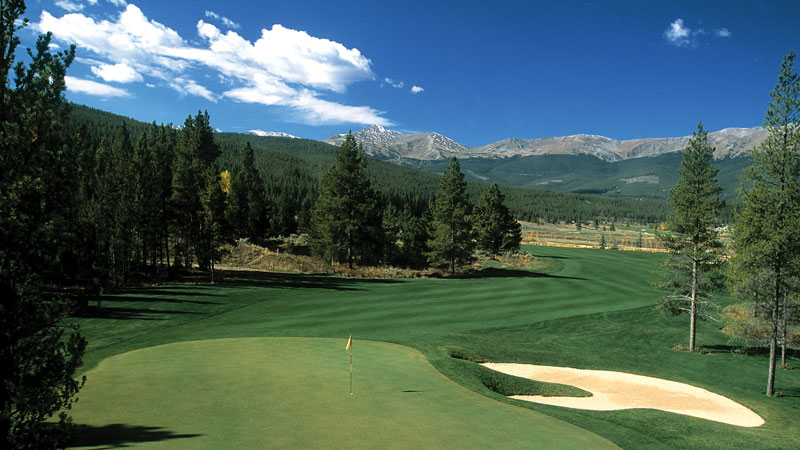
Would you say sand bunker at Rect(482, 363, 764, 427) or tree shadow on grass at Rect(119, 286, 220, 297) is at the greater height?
tree shadow on grass at Rect(119, 286, 220, 297)

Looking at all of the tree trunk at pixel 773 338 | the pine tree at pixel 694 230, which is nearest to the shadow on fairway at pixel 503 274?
the pine tree at pixel 694 230

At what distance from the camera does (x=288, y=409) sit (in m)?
9.23

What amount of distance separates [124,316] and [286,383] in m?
16.9

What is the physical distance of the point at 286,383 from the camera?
11.3m

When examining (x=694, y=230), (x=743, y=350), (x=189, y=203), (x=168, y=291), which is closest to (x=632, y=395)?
(x=694, y=230)

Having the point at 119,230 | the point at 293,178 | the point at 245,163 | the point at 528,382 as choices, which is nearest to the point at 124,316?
the point at 119,230

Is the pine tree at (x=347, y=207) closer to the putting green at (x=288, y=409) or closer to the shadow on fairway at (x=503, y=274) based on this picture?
the shadow on fairway at (x=503, y=274)

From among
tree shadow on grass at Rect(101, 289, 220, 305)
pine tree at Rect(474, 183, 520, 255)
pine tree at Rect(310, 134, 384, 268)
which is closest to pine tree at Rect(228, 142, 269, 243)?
pine tree at Rect(310, 134, 384, 268)

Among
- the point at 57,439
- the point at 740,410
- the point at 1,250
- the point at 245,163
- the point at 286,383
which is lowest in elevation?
the point at 740,410

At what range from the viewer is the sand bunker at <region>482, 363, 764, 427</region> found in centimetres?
1473

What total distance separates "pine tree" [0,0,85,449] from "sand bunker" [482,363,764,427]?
12438mm

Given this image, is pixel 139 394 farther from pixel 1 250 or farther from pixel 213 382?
pixel 1 250

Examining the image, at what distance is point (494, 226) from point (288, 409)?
63853 mm

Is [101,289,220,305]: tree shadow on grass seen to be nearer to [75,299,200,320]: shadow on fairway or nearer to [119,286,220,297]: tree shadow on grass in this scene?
[119,286,220,297]: tree shadow on grass
